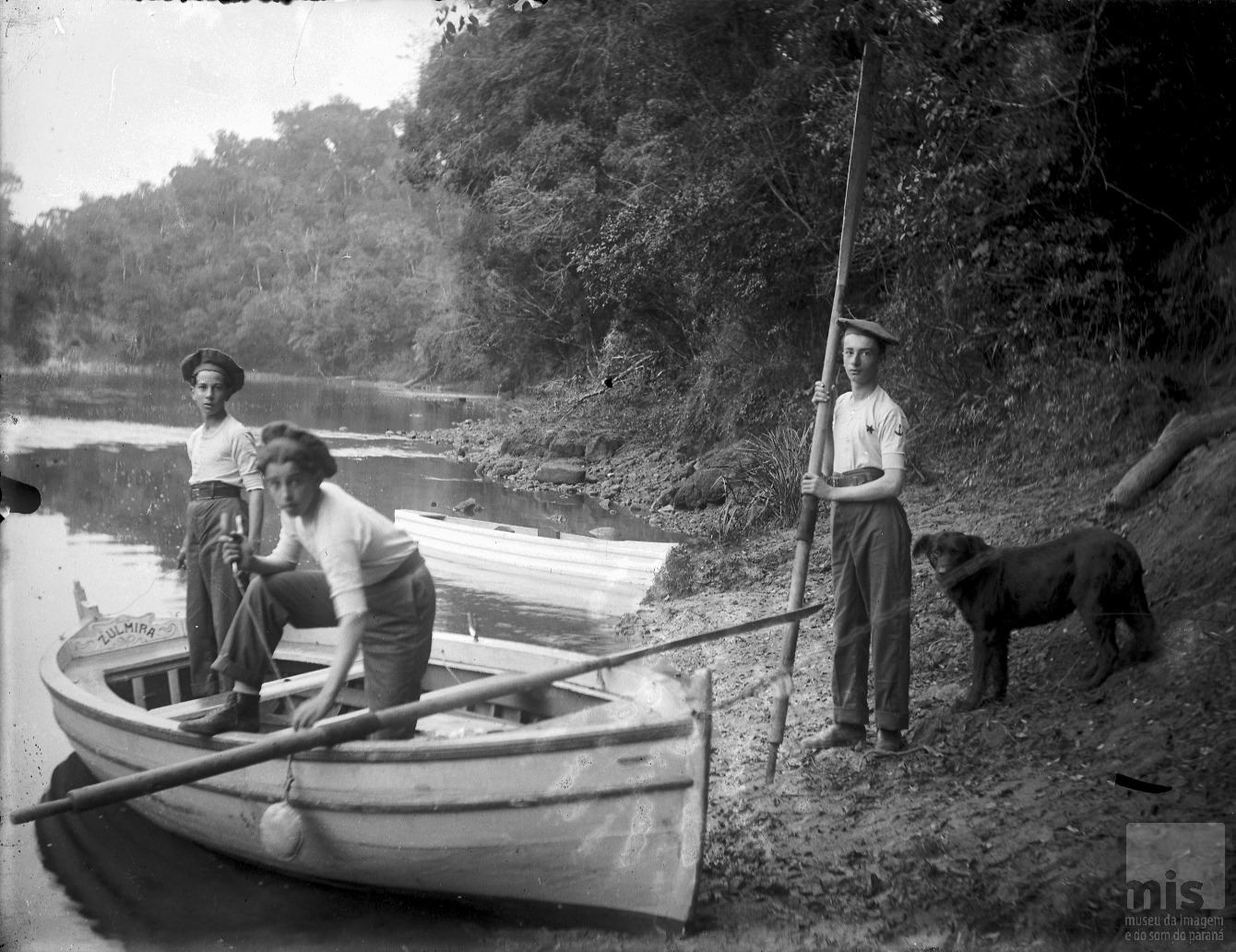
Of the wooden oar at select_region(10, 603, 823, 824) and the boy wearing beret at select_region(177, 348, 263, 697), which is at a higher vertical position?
the boy wearing beret at select_region(177, 348, 263, 697)

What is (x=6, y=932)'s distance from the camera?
341 cm

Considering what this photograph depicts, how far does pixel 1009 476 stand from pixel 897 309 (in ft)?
2.66

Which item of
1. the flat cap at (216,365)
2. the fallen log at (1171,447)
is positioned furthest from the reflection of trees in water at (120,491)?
the fallen log at (1171,447)

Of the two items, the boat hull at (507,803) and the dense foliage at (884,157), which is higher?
the dense foliage at (884,157)

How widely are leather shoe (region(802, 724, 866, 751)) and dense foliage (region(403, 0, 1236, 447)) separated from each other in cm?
134

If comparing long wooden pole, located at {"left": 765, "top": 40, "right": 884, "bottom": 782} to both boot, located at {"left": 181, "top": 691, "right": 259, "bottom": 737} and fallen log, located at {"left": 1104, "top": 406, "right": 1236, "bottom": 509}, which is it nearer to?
fallen log, located at {"left": 1104, "top": 406, "right": 1236, "bottom": 509}

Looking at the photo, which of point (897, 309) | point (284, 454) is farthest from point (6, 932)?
point (897, 309)

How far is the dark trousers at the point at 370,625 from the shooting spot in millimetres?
3240

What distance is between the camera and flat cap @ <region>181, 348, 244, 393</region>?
333 centimetres

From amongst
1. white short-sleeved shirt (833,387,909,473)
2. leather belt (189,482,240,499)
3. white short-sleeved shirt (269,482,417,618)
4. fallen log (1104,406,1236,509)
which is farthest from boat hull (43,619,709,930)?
fallen log (1104,406,1236,509)

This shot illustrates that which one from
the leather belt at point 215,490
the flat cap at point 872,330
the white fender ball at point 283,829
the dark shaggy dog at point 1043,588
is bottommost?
the white fender ball at point 283,829

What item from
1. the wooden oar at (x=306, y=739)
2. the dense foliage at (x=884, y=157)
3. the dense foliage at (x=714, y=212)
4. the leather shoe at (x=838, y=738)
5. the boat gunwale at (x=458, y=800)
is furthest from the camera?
the leather shoe at (x=838, y=738)

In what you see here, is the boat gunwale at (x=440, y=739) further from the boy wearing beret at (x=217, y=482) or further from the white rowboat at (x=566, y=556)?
the boy wearing beret at (x=217, y=482)

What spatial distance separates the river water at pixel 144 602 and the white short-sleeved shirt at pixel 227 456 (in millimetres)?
78
